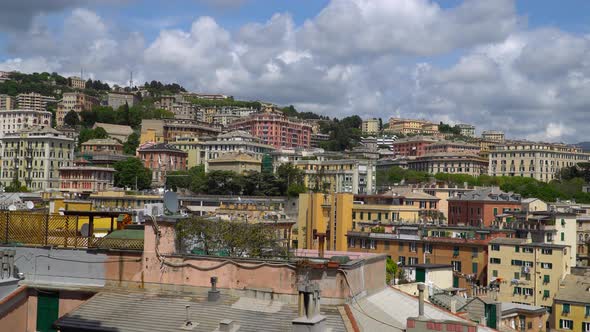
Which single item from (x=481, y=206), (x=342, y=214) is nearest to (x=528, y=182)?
(x=481, y=206)

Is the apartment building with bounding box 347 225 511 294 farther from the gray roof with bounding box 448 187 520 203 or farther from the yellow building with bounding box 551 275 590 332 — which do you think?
the gray roof with bounding box 448 187 520 203

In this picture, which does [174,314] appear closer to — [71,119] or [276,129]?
[276,129]

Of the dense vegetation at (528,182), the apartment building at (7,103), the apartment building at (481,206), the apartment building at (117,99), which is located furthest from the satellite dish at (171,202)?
the apartment building at (117,99)

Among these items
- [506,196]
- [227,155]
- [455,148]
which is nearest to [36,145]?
[227,155]

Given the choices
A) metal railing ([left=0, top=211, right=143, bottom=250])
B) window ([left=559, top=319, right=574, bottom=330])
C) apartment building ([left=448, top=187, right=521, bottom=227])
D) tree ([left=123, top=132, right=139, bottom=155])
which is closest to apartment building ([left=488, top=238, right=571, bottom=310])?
window ([left=559, top=319, right=574, bottom=330])

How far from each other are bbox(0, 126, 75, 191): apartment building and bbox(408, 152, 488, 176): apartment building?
77.1 meters

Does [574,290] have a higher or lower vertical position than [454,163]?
lower

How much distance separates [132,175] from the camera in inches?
4181

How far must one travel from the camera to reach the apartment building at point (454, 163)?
5930 inches

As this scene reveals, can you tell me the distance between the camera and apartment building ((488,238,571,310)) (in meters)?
48.9

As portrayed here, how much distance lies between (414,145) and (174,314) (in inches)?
6743

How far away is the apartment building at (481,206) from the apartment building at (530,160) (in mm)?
69718

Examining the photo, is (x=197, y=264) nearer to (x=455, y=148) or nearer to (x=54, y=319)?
(x=54, y=319)

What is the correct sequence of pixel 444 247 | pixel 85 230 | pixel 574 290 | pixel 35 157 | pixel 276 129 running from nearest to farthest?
pixel 85 230, pixel 574 290, pixel 444 247, pixel 35 157, pixel 276 129
